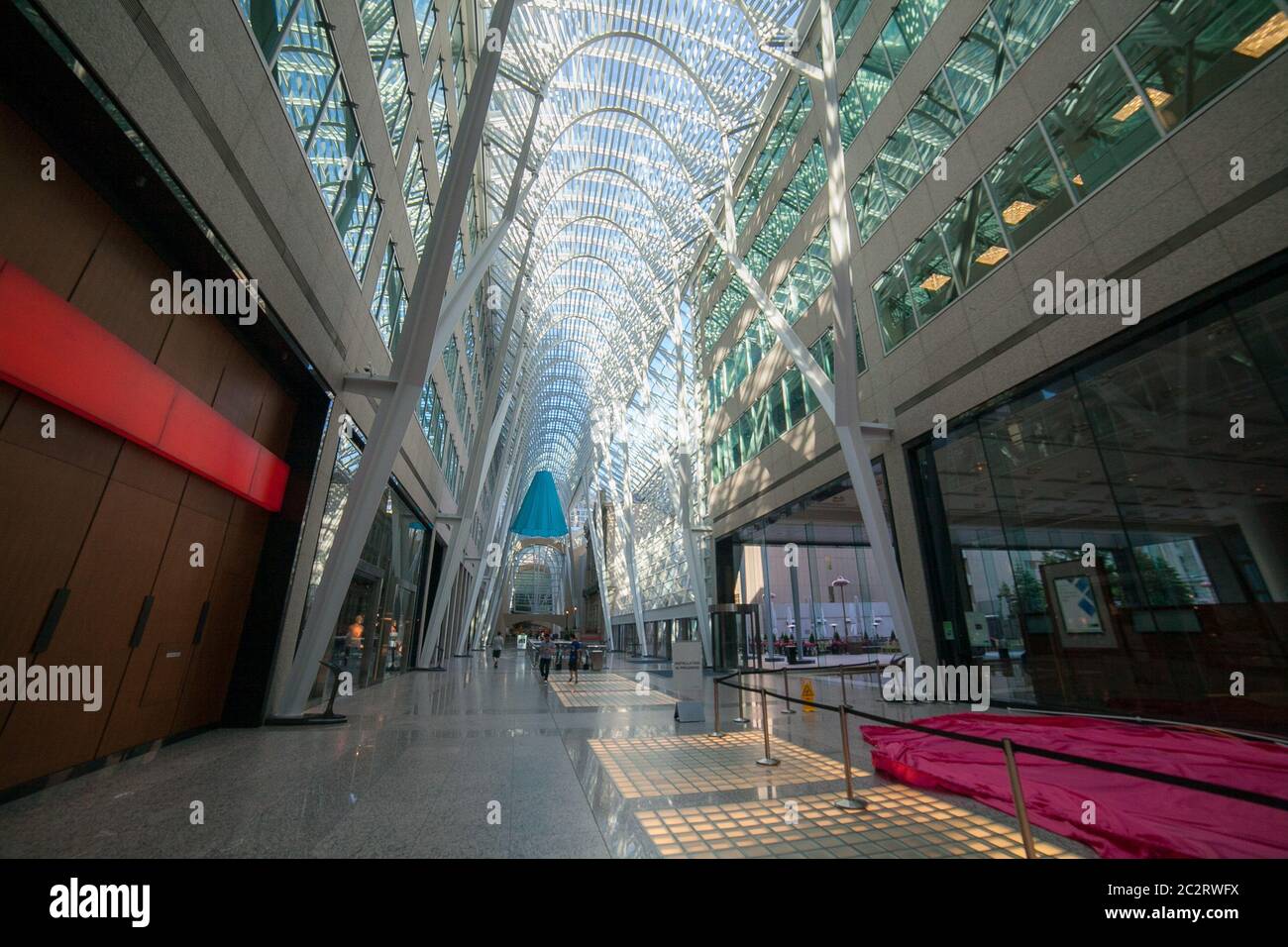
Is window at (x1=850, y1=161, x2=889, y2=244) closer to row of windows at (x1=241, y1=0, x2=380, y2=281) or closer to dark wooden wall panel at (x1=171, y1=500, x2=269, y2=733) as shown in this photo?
row of windows at (x1=241, y1=0, x2=380, y2=281)

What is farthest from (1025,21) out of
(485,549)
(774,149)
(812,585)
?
(485,549)

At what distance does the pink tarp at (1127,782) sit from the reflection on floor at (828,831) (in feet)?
1.43

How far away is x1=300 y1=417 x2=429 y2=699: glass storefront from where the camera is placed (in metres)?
10.4

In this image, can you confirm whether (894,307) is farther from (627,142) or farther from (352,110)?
(627,142)

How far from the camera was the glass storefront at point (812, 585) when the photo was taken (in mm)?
24859

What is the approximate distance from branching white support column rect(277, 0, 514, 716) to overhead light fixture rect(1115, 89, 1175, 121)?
986 cm

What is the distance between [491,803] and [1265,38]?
12301 mm

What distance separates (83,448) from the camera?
4926mm

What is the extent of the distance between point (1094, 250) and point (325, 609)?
1358cm

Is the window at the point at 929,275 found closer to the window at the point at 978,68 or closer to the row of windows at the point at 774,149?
the window at the point at 978,68

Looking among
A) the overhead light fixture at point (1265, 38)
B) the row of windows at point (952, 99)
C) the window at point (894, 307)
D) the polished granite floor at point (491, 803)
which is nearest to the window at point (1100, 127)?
the overhead light fixture at point (1265, 38)

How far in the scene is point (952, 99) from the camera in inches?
491

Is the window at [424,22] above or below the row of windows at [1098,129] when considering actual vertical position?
above
